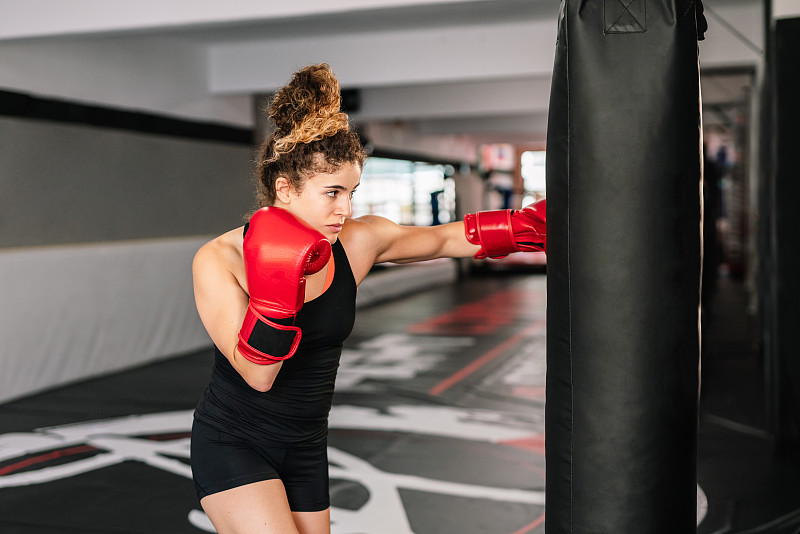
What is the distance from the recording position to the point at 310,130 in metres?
1.60

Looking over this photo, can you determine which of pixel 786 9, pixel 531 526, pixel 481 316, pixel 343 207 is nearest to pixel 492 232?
pixel 343 207

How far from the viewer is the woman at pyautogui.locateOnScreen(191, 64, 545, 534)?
1568 mm

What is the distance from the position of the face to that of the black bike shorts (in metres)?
0.50

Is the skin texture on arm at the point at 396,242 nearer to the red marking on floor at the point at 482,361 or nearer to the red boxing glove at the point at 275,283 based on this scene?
the red boxing glove at the point at 275,283

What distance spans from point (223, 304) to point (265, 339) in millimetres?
162

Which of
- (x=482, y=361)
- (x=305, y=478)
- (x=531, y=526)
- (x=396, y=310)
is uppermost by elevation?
(x=305, y=478)

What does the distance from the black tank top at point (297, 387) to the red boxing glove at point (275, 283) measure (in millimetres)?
145

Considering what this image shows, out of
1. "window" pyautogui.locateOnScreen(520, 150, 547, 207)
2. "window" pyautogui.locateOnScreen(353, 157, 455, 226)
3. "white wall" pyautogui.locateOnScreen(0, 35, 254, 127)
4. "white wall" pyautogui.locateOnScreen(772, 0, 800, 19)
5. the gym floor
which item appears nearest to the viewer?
the gym floor

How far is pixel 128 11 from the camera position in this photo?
4895mm

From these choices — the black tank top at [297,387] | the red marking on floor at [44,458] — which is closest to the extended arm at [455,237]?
the black tank top at [297,387]

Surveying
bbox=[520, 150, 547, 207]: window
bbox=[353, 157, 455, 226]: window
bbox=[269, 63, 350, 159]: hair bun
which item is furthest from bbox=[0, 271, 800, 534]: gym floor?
bbox=[520, 150, 547, 207]: window

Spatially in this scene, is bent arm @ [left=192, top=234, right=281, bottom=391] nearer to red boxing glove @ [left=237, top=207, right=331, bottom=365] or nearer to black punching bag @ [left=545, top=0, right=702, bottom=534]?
red boxing glove @ [left=237, top=207, right=331, bottom=365]

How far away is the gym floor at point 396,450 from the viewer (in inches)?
121

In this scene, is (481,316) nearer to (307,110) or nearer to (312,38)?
(312,38)
